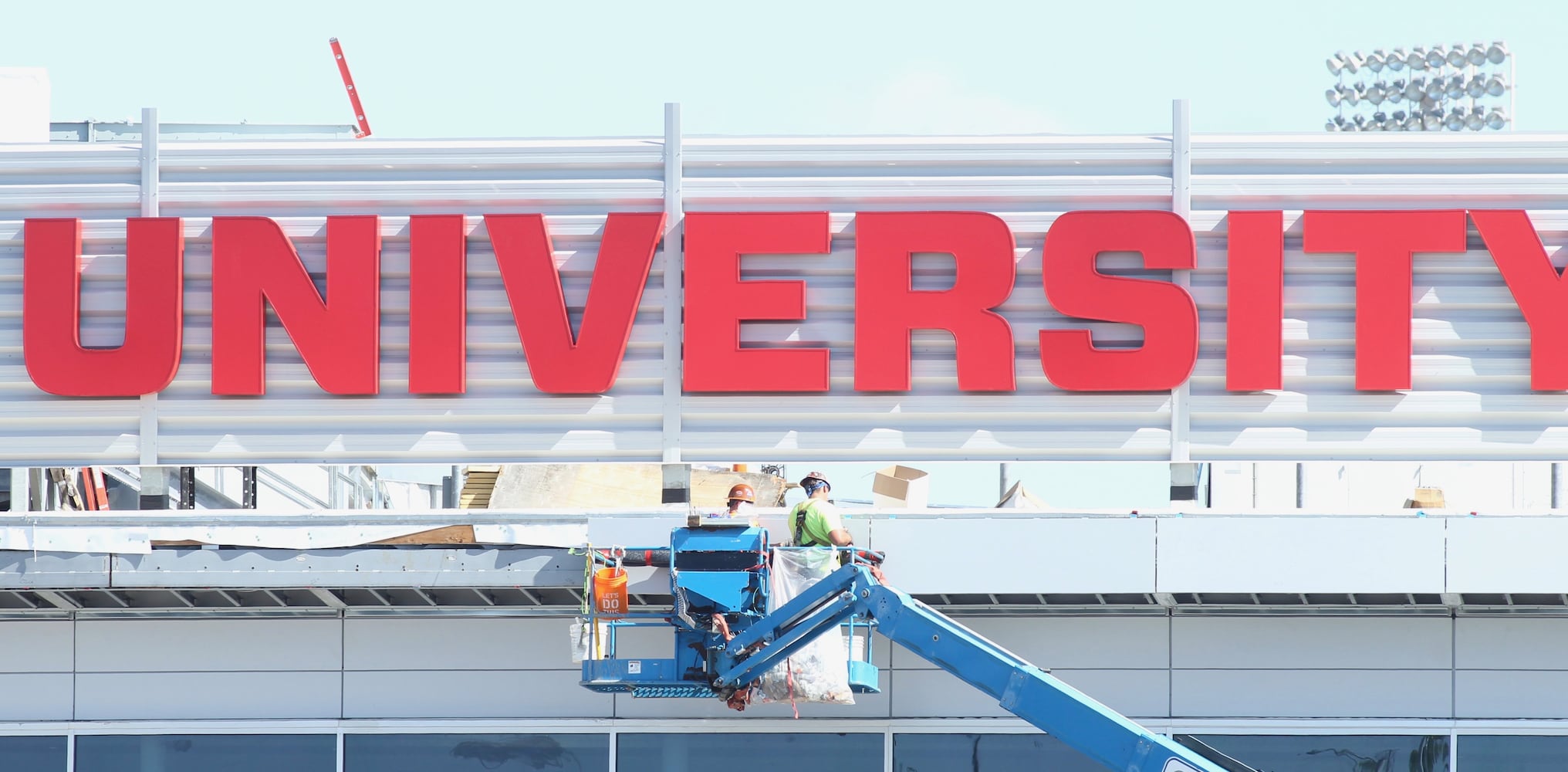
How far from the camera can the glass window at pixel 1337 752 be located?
13258 millimetres

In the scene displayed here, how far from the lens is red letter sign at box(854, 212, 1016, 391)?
13992 millimetres

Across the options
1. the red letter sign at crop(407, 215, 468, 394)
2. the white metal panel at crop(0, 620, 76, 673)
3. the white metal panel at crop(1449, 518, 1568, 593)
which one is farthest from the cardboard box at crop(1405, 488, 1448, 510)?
the white metal panel at crop(0, 620, 76, 673)

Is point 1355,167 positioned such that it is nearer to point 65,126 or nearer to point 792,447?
point 792,447

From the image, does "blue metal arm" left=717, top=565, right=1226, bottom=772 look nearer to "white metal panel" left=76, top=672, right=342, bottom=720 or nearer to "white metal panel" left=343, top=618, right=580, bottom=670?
"white metal panel" left=343, top=618, right=580, bottom=670

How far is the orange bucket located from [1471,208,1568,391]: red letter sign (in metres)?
7.37

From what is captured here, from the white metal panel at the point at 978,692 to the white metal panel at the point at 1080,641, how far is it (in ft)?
0.20

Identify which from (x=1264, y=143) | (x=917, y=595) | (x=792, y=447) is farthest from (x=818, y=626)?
(x=1264, y=143)

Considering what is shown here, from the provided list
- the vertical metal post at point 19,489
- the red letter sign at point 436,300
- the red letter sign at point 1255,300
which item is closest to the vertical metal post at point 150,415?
the vertical metal post at point 19,489

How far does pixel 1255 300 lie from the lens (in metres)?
14.0

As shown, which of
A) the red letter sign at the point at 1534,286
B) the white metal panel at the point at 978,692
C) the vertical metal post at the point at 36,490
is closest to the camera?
the white metal panel at the point at 978,692

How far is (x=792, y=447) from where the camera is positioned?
46.1 feet

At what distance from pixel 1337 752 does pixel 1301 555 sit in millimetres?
1755

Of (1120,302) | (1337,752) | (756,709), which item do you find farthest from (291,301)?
(1337,752)

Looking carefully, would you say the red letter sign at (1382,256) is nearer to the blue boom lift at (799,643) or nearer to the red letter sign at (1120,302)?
the red letter sign at (1120,302)
